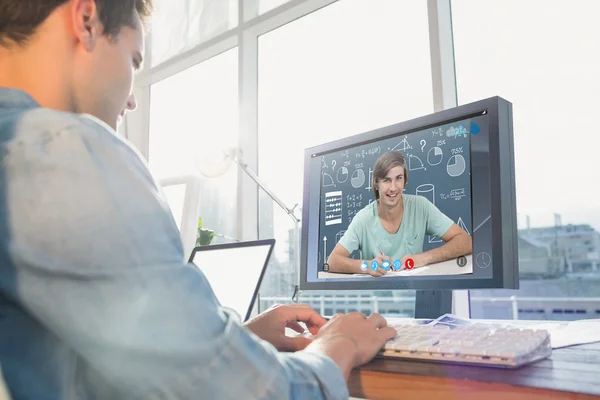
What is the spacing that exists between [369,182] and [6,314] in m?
0.91

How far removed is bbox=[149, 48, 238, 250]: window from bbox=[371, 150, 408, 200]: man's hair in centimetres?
144

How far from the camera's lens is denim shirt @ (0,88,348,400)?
37 centimetres

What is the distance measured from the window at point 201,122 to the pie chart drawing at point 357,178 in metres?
1.36

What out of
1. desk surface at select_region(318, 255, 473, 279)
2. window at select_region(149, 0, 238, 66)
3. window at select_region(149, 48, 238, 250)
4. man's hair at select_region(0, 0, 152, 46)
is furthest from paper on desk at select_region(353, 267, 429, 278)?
window at select_region(149, 0, 238, 66)

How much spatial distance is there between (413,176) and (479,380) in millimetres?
625

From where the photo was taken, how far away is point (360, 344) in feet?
2.11

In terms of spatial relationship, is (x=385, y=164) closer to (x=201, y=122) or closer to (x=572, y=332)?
(x=572, y=332)

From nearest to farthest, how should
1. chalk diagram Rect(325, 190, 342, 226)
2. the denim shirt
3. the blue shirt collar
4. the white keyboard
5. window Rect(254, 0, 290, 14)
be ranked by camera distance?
the denim shirt < the blue shirt collar < the white keyboard < chalk diagram Rect(325, 190, 342, 226) < window Rect(254, 0, 290, 14)

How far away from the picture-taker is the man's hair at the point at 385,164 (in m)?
1.14

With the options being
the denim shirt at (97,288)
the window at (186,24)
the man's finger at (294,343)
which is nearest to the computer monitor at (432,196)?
the man's finger at (294,343)

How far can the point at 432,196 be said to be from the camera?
1.06 metres

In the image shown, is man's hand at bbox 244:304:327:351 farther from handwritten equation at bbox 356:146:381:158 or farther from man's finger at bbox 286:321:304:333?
handwritten equation at bbox 356:146:381:158

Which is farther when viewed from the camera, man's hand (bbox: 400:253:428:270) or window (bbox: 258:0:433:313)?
window (bbox: 258:0:433:313)

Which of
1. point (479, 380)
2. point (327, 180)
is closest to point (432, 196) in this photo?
point (327, 180)
